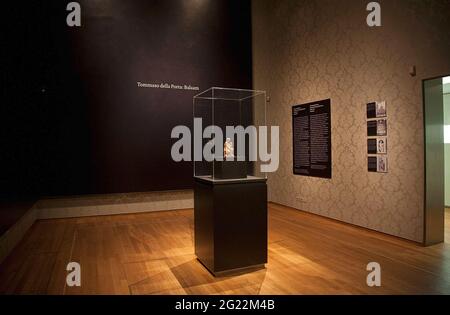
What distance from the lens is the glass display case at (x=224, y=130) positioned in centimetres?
318

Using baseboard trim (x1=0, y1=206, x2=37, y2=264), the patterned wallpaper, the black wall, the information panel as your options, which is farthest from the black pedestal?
the black wall

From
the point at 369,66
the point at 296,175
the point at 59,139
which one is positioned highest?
the point at 369,66

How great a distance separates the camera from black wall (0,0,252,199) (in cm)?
544

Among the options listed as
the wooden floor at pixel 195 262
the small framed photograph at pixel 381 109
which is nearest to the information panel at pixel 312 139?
the small framed photograph at pixel 381 109

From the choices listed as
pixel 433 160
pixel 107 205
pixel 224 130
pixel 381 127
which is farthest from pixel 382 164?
pixel 107 205

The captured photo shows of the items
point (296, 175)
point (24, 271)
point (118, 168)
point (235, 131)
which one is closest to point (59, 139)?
point (118, 168)

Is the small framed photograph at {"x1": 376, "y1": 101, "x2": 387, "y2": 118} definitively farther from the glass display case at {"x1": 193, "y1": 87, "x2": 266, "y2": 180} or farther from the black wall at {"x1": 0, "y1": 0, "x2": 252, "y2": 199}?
the black wall at {"x1": 0, "y1": 0, "x2": 252, "y2": 199}

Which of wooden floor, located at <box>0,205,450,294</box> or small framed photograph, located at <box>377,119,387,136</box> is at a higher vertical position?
small framed photograph, located at <box>377,119,387,136</box>

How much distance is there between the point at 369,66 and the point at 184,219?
3.97 metres

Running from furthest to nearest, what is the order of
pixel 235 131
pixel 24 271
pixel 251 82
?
1. pixel 251 82
2. pixel 235 131
3. pixel 24 271

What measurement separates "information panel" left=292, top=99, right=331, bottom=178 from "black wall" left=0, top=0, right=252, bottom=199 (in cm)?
176

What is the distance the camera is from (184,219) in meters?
5.64

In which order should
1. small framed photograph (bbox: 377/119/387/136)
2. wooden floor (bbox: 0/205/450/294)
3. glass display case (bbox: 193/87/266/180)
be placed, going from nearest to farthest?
wooden floor (bbox: 0/205/450/294)
glass display case (bbox: 193/87/266/180)
small framed photograph (bbox: 377/119/387/136)

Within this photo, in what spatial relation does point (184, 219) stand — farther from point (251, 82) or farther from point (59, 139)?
point (251, 82)
